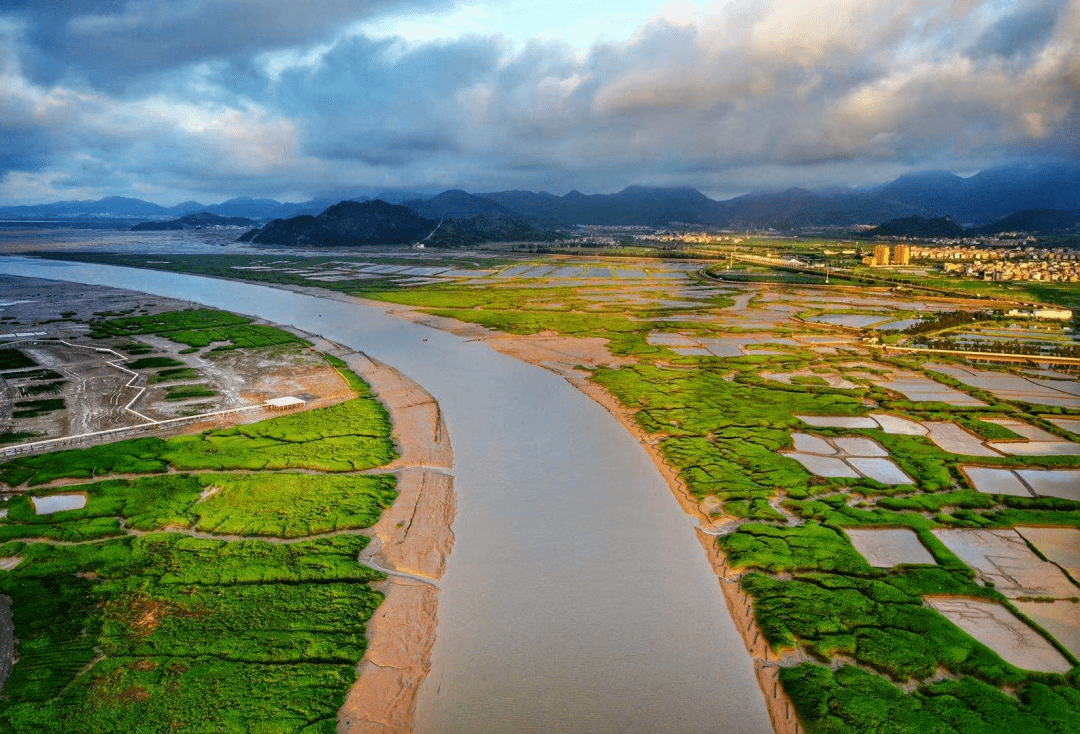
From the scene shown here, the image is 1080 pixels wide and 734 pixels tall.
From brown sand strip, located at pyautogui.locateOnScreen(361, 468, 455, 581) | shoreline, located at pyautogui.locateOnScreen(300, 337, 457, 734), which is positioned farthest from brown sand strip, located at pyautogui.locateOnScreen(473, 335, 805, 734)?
brown sand strip, located at pyautogui.locateOnScreen(361, 468, 455, 581)

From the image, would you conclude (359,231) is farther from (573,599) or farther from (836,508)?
(573,599)

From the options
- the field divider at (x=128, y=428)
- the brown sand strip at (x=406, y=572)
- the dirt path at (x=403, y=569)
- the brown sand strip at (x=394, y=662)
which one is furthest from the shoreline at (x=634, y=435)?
the field divider at (x=128, y=428)

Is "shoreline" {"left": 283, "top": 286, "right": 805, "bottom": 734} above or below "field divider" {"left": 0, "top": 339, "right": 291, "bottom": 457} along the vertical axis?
below

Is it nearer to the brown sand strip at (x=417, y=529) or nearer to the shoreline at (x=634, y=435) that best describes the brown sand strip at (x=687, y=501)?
the shoreline at (x=634, y=435)

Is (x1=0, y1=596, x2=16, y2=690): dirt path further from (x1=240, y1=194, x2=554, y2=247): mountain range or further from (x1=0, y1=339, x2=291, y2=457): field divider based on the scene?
(x1=240, y1=194, x2=554, y2=247): mountain range

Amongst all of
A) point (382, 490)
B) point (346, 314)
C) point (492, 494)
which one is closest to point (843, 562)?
point (492, 494)
